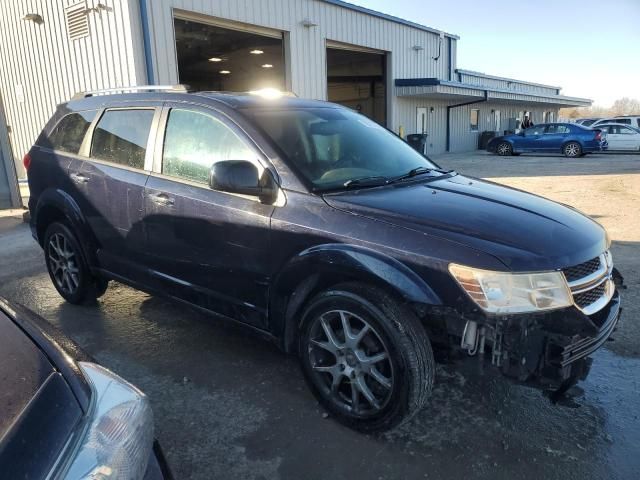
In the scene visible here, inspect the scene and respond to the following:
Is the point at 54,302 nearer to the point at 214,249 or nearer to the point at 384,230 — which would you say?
the point at 214,249

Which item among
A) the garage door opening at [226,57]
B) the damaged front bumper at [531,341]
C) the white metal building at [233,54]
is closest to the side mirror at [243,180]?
the damaged front bumper at [531,341]

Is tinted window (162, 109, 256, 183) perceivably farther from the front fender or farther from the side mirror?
the front fender

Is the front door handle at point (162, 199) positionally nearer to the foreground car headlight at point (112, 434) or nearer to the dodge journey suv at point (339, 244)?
the dodge journey suv at point (339, 244)

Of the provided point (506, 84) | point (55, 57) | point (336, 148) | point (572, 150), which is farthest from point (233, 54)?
point (506, 84)

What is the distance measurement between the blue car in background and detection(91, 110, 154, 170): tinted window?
2122 cm

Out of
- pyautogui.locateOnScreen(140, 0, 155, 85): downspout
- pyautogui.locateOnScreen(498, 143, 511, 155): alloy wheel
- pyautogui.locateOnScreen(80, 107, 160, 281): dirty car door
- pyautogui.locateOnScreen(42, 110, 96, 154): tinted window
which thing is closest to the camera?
pyautogui.locateOnScreen(80, 107, 160, 281): dirty car door

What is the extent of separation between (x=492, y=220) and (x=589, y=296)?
1.93 ft

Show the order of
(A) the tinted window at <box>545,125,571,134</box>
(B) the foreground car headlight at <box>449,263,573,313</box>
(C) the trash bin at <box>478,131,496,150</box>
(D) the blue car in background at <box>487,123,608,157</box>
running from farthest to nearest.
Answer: (C) the trash bin at <box>478,131,496,150</box> < (A) the tinted window at <box>545,125,571,134</box> < (D) the blue car in background at <box>487,123,608,157</box> < (B) the foreground car headlight at <box>449,263,573,313</box>

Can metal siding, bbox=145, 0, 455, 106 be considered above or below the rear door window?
above

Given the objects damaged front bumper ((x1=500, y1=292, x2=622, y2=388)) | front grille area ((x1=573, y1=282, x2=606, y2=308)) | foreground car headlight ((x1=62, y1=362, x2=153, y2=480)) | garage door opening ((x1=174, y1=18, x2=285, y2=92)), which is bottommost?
damaged front bumper ((x1=500, y1=292, x2=622, y2=388))

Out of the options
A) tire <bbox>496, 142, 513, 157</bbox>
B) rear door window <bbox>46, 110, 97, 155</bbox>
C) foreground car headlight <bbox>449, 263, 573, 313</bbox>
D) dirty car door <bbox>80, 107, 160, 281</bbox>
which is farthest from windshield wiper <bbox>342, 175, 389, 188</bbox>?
tire <bbox>496, 142, 513, 157</bbox>

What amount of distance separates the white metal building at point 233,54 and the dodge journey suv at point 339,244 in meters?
7.26

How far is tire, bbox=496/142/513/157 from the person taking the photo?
75.2ft

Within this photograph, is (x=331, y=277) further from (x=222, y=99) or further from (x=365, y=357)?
(x=222, y=99)
